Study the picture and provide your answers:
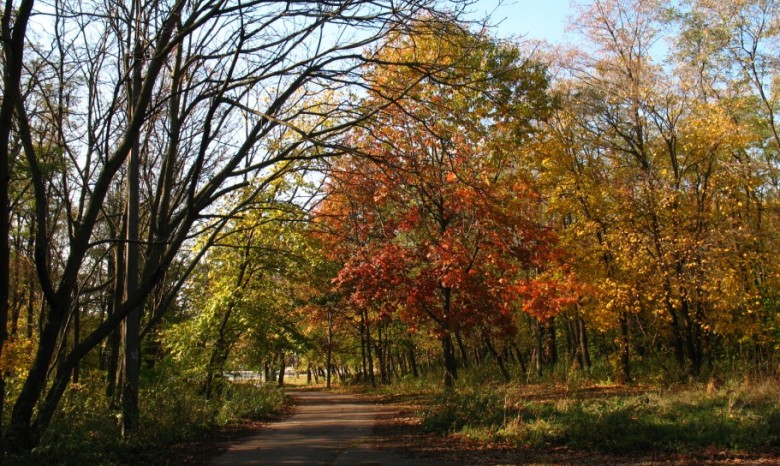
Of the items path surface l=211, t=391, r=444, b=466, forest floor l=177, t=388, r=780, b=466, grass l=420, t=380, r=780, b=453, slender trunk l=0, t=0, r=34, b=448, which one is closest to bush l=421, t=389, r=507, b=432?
grass l=420, t=380, r=780, b=453

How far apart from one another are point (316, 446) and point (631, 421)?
5910 millimetres

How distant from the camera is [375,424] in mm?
14914

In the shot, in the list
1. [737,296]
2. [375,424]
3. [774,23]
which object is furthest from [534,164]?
[375,424]

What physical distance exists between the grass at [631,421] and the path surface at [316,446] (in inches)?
75.5

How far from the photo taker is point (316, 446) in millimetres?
11234

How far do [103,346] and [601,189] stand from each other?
20152mm

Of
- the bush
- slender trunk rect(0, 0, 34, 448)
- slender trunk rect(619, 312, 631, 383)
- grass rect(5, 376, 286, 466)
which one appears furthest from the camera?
slender trunk rect(619, 312, 631, 383)

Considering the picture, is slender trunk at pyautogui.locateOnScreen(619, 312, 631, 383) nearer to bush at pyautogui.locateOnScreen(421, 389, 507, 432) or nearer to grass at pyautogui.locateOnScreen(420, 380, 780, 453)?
grass at pyautogui.locateOnScreen(420, 380, 780, 453)

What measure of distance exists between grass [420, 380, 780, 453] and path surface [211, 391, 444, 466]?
6.29ft

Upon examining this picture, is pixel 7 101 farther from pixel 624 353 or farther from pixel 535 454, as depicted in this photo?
pixel 624 353

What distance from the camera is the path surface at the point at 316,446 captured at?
951cm

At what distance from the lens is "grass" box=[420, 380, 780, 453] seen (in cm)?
958

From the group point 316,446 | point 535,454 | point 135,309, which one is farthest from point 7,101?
point 535,454

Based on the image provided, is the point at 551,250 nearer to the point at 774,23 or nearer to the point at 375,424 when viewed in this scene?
the point at 375,424
